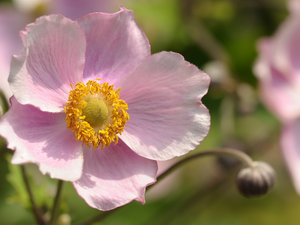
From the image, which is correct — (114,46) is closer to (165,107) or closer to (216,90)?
(165,107)

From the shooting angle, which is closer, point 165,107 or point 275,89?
point 165,107

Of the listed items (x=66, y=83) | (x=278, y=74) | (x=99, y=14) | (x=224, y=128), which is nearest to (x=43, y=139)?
(x=66, y=83)

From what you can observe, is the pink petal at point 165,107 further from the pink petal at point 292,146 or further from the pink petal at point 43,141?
the pink petal at point 292,146

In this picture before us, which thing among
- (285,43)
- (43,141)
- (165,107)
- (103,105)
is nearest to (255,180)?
(165,107)

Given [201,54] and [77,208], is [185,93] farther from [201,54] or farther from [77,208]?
[201,54]

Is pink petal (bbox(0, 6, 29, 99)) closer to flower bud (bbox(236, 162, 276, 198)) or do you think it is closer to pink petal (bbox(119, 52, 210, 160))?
pink petal (bbox(119, 52, 210, 160))
